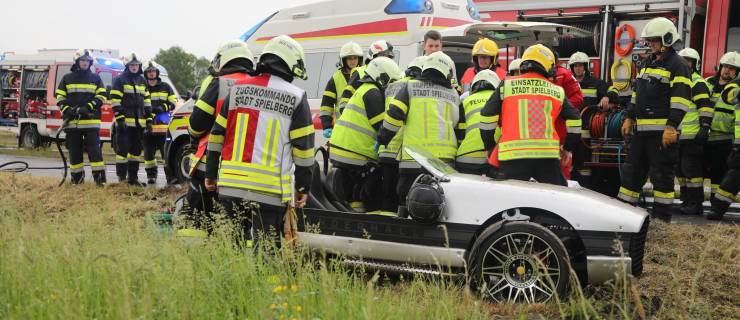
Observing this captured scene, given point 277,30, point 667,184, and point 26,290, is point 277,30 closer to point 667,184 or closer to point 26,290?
point 667,184

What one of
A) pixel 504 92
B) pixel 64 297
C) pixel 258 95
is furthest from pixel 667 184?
pixel 64 297

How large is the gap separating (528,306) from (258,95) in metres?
2.10

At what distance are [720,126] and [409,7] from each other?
13.2 feet

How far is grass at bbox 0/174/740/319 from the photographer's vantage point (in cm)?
342

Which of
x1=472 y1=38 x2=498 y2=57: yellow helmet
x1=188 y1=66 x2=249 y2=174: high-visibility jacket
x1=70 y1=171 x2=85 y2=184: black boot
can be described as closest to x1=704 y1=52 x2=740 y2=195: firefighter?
x1=472 y1=38 x2=498 y2=57: yellow helmet

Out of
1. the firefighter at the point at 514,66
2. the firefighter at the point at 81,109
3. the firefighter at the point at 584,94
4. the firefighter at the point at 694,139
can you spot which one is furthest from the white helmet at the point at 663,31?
the firefighter at the point at 81,109

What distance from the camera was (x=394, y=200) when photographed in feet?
21.2

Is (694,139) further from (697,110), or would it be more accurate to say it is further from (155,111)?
(155,111)

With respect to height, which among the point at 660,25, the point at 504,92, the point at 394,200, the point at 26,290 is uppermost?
the point at 660,25

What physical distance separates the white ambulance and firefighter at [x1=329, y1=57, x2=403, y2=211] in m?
2.92

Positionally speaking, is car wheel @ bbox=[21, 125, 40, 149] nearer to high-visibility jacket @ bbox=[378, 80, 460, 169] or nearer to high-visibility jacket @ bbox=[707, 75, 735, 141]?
high-visibility jacket @ bbox=[378, 80, 460, 169]

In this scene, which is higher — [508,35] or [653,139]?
[508,35]

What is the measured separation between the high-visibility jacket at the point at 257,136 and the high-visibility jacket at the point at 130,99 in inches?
255

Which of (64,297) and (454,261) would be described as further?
(454,261)
